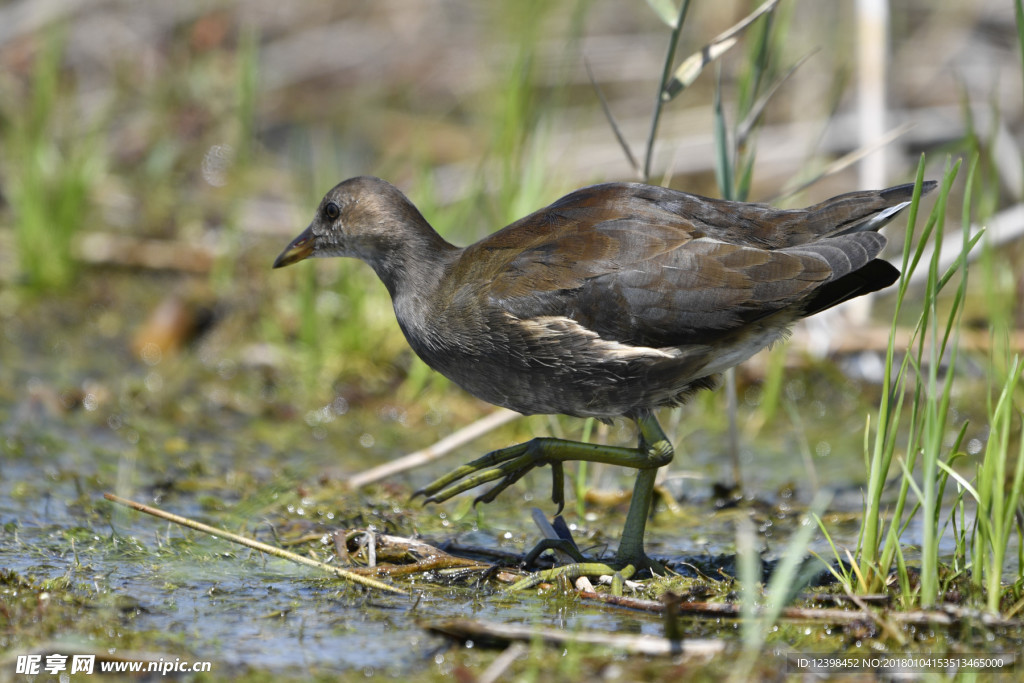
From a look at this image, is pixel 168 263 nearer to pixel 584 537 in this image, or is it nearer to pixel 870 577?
pixel 584 537

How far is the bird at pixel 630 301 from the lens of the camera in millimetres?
3201

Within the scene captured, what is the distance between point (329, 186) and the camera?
574 centimetres

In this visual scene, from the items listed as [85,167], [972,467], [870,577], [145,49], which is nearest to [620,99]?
[145,49]

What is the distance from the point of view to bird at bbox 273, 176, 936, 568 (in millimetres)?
3201

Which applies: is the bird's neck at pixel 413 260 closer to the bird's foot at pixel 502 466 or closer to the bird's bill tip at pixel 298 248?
the bird's bill tip at pixel 298 248

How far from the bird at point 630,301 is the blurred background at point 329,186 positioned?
50 centimetres

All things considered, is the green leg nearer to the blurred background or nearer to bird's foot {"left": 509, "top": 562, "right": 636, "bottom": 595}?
bird's foot {"left": 509, "top": 562, "right": 636, "bottom": 595}

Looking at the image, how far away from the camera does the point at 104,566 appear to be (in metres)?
3.33

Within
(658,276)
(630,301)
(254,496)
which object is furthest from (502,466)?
(254,496)

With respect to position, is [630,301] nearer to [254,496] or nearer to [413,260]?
[413,260]

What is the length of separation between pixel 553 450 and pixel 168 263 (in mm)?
3766

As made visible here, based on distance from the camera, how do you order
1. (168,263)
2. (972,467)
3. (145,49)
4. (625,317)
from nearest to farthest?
(625,317) → (972,467) → (168,263) → (145,49)

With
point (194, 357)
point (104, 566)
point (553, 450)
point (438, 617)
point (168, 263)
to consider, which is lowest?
point (438, 617)

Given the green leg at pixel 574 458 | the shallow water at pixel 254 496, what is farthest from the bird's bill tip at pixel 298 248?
the green leg at pixel 574 458
